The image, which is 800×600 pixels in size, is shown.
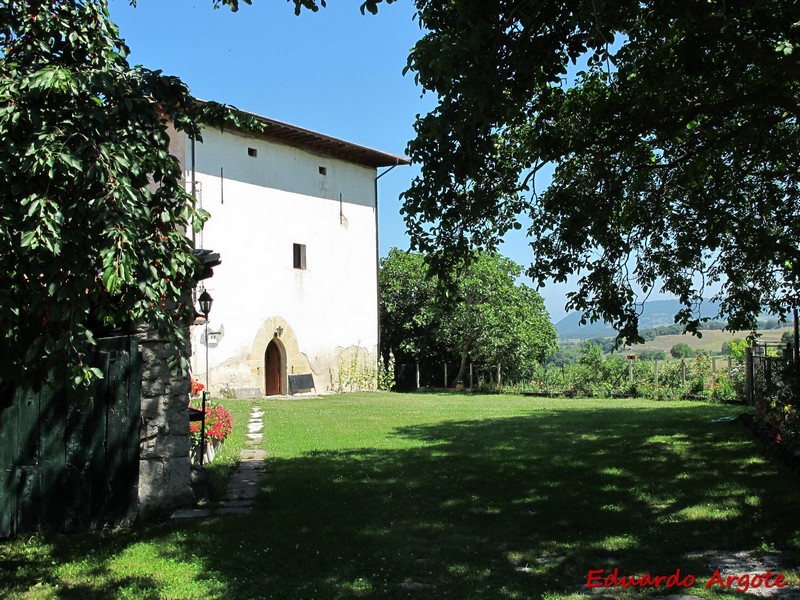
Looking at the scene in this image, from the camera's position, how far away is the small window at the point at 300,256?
76.5 ft

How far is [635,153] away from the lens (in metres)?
9.16

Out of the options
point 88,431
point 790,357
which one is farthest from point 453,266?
point 790,357

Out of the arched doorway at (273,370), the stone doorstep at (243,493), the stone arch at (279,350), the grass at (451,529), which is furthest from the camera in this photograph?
the arched doorway at (273,370)

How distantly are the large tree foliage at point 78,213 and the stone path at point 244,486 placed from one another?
9.43 feet

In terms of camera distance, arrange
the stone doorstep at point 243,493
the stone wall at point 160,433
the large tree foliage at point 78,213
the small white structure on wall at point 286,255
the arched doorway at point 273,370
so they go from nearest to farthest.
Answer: the large tree foliage at point 78,213
the stone wall at point 160,433
the stone doorstep at point 243,493
the small white structure on wall at point 286,255
the arched doorway at point 273,370

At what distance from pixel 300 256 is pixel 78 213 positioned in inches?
795

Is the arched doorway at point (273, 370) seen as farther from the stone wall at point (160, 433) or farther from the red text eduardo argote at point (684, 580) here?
the red text eduardo argote at point (684, 580)

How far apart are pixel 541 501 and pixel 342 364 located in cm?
1808

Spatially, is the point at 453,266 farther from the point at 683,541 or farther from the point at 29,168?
the point at 29,168

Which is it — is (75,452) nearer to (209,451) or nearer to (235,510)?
(235,510)

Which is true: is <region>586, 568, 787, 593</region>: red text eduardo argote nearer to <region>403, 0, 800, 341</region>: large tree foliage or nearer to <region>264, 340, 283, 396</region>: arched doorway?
<region>403, 0, 800, 341</region>: large tree foliage

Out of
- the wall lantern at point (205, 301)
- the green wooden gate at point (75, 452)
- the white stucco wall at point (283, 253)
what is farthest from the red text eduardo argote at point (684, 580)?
the white stucco wall at point (283, 253)

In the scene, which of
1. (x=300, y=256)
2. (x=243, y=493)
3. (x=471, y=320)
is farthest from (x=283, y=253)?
(x=243, y=493)

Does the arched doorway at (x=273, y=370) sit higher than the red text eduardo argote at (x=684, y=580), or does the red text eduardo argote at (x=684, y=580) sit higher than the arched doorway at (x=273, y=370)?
the arched doorway at (x=273, y=370)
